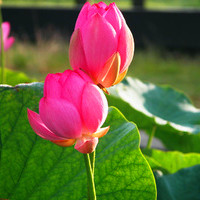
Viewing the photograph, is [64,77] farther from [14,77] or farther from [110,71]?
[14,77]

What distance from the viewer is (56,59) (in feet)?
18.1

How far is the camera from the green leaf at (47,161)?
19.5 inches

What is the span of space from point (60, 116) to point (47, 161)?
0.23 metres

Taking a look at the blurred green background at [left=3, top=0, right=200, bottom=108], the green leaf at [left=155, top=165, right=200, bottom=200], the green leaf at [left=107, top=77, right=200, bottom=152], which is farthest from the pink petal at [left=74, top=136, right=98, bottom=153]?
the blurred green background at [left=3, top=0, right=200, bottom=108]

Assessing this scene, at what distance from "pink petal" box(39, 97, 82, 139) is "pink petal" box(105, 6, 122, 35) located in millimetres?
87

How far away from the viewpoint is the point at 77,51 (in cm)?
35

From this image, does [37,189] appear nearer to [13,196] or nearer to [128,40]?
[13,196]

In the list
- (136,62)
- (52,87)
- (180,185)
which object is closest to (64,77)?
(52,87)

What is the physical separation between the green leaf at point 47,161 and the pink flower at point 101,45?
0.16 metres

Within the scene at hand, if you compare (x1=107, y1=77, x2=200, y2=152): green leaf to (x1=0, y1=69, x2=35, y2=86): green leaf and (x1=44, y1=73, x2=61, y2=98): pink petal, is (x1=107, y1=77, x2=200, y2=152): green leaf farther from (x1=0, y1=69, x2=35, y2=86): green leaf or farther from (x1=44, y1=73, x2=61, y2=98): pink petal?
(x1=44, y1=73, x2=61, y2=98): pink petal

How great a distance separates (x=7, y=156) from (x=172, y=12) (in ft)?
17.4

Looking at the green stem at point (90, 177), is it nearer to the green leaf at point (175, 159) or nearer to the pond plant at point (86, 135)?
the pond plant at point (86, 135)

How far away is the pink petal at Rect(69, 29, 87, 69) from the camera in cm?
35

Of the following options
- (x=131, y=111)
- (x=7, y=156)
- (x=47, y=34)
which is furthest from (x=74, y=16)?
(x=7, y=156)
